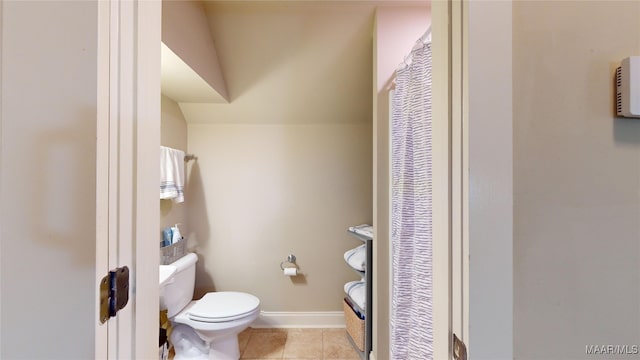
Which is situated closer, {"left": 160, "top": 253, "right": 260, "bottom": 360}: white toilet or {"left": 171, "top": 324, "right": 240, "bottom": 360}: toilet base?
{"left": 160, "top": 253, "right": 260, "bottom": 360}: white toilet

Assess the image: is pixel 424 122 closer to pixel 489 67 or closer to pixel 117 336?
pixel 489 67

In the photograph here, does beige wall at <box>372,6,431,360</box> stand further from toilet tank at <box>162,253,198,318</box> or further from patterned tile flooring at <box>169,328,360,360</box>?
toilet tank at <box>162,253,198,318</box>

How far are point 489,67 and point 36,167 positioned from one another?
72cm

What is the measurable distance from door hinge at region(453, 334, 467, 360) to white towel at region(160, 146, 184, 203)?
1727 millimetres

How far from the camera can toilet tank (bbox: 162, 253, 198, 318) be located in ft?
5.49

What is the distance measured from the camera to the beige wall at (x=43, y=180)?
390 mm

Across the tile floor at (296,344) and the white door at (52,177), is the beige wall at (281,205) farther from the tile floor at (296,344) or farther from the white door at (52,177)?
the white door at (52,177)

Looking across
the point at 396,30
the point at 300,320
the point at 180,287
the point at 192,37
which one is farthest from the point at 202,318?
the point at 396,30

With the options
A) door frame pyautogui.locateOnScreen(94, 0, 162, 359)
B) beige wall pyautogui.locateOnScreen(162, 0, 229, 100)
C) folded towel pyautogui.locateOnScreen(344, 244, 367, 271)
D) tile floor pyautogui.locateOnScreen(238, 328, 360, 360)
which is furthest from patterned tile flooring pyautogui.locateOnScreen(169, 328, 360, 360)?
beige wall pyautogui.locateOnScreen(162, 0, 229, 100)

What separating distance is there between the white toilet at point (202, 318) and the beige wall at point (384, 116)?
0.80 meters

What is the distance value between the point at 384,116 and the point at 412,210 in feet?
1.96

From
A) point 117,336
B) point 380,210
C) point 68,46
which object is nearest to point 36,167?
point 68,46

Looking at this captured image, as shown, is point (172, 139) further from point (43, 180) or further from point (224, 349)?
point (43, 180)

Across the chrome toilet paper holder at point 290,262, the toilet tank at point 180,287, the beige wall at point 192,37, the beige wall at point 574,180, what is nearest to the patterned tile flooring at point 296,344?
the toilet tank at point 180,287
